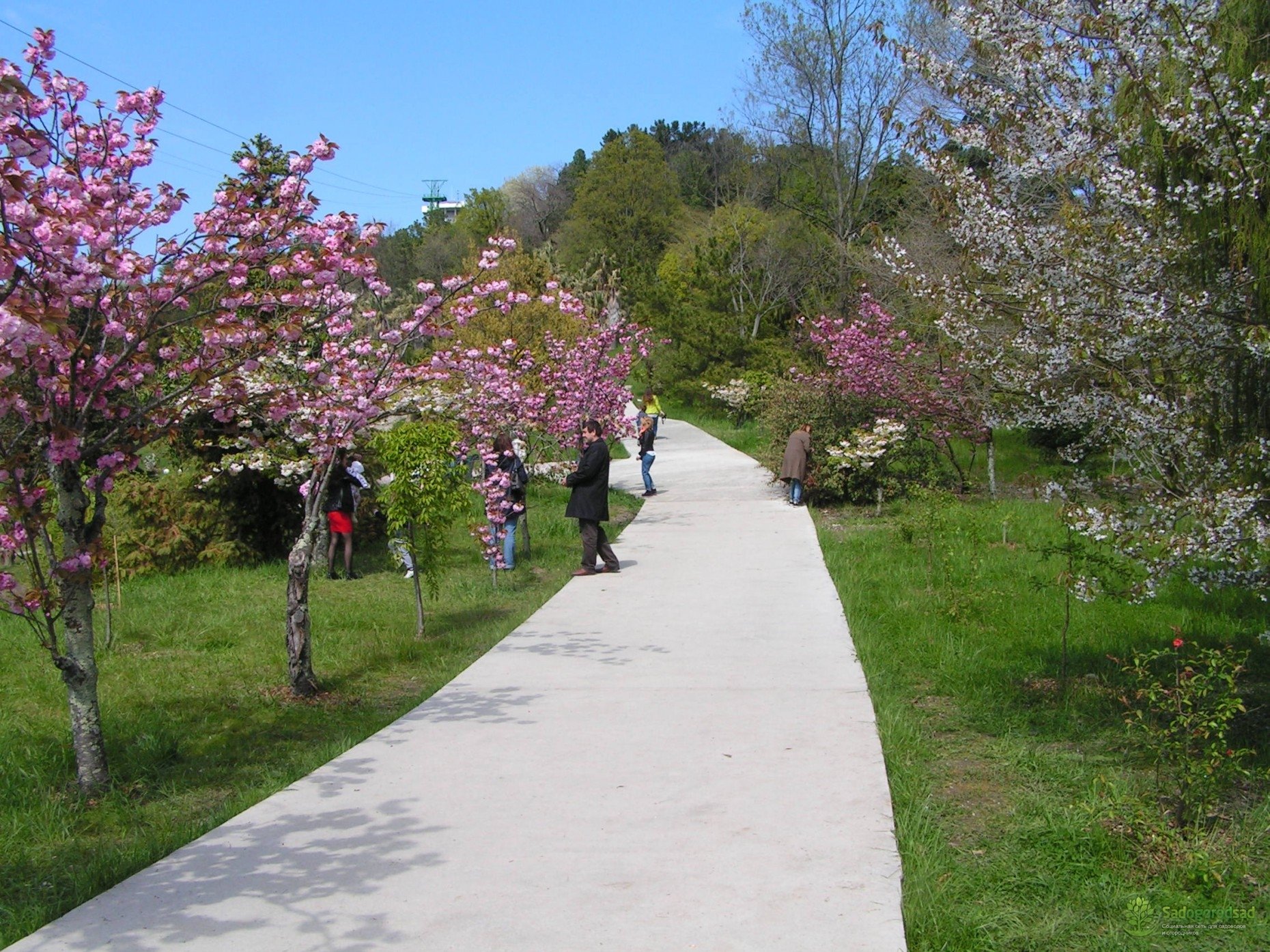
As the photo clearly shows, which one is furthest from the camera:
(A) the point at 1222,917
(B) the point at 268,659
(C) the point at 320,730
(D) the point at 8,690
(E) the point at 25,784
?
(B) the point at 268,659

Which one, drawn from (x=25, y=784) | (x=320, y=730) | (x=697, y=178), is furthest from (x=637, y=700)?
(x=697, y=178)

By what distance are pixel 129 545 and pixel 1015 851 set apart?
9961mm

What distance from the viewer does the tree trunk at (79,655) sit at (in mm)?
5387

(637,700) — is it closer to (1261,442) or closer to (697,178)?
(1261,442)

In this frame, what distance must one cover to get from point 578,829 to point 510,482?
7166mm

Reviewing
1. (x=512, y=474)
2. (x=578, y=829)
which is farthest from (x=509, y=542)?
(x=578, y=829)

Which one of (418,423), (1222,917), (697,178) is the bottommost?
(1222,917)

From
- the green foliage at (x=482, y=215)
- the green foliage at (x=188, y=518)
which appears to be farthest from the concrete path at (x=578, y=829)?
the green foliage at (x=482, y=215)

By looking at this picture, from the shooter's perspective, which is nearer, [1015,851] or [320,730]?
[1015,851]

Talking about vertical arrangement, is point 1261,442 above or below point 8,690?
above

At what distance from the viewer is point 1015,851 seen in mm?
4441

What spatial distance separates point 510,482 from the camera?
1167 centimetres

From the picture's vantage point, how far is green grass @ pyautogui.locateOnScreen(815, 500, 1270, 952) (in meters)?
3.93

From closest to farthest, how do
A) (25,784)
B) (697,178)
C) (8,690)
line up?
(25,784) → (8,690) → (697,178)
